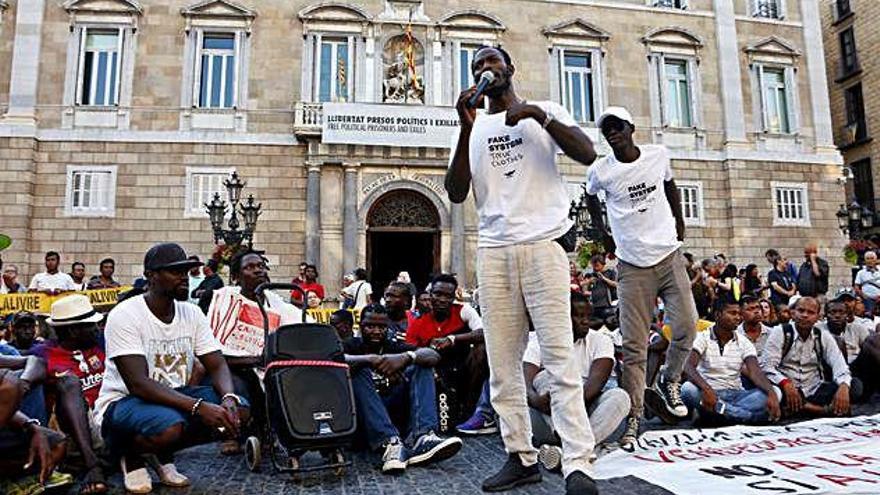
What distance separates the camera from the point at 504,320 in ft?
10.9

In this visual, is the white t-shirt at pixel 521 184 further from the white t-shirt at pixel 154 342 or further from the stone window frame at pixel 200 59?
the stone window frame at pixel 200 59

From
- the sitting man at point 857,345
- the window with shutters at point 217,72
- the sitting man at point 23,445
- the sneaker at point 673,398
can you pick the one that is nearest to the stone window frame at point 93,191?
the window with shutters at point 217,72

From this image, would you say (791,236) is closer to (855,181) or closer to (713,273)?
(713,273)

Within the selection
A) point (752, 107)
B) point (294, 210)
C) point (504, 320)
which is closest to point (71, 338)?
point (504, 320)

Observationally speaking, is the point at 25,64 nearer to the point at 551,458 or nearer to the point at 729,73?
the point at 551,458

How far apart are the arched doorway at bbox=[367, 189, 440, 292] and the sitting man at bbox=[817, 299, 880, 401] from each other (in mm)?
10367

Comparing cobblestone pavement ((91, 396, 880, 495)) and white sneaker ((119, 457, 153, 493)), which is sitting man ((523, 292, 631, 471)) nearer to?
cobblestone pavement ((91, 396, 880, 495))

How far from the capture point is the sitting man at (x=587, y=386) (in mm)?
4074

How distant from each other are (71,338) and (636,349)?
3.81m

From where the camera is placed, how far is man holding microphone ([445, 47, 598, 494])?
10.3 feet

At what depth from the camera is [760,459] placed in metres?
3.88

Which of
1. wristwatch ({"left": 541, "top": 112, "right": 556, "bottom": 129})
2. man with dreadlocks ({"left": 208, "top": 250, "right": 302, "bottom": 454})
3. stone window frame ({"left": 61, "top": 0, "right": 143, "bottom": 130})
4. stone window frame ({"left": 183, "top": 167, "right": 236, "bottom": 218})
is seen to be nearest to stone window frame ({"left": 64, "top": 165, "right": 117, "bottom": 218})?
stone window frame ({"left": 61, "top": 0, "right": 143, "bottom": 130})

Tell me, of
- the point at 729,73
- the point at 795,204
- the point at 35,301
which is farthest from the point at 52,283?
the point at 795,204

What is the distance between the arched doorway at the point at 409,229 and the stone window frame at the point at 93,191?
6.10 meters
